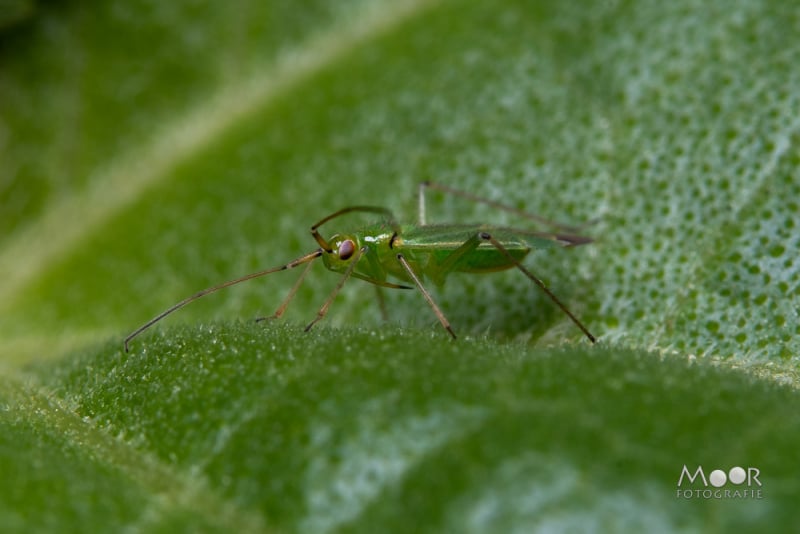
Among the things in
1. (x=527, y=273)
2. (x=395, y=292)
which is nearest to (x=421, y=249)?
(x=395, y=292)

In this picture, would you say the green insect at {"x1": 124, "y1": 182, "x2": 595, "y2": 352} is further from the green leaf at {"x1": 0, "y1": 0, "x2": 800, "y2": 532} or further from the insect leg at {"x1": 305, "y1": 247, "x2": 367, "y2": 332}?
the green leaf at {"x1": 0, "y1": 0, "x2": 800, "y2": 532}

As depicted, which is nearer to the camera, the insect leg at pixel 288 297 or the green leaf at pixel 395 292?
the green leaf at pixel 395 292

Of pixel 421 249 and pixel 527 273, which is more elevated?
pixel 421 249

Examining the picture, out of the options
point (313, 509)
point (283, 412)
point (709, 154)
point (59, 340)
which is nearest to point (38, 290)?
point (59, 340)

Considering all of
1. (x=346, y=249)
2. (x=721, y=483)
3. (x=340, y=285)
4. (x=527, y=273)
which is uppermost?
(x=346, y=249)

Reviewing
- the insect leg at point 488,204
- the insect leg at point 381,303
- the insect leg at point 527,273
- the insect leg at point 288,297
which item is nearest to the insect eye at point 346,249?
the insect leg at point 288,297

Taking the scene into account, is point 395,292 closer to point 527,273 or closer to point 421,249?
point 421,249

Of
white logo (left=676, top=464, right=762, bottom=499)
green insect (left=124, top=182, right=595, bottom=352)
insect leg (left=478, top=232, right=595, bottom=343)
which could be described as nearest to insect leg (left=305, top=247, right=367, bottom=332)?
green insect (left=124, top=182, right=595, bottom=352)

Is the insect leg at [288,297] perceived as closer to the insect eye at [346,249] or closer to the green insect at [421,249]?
the green insect at [421,249]
